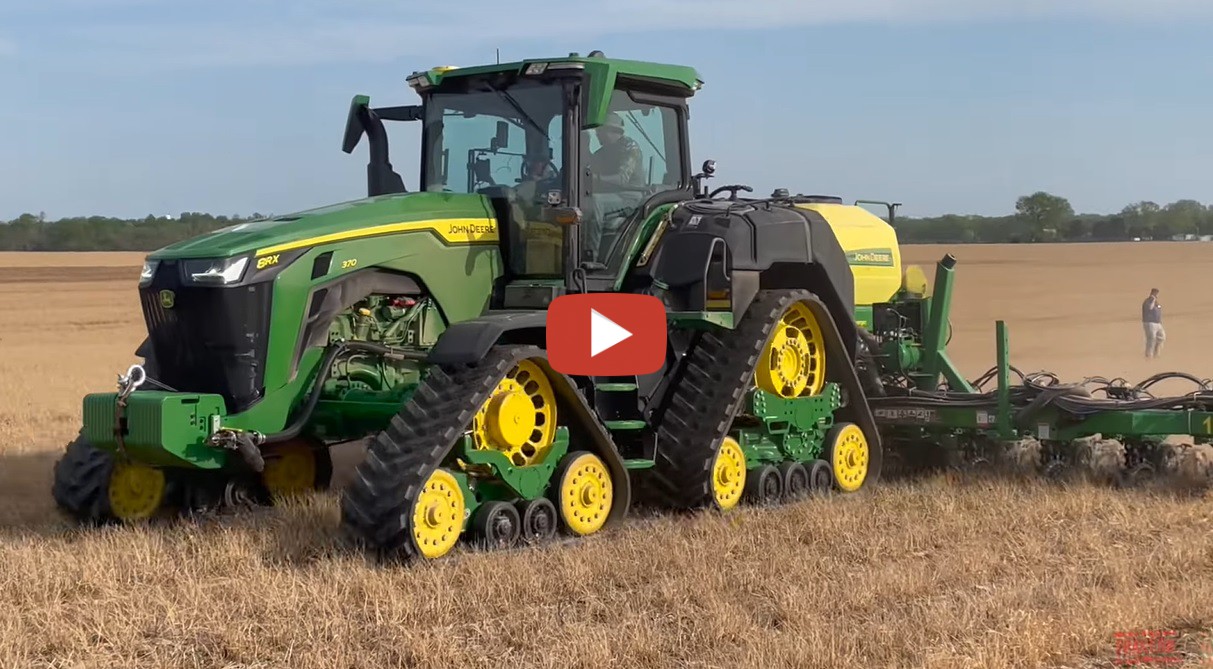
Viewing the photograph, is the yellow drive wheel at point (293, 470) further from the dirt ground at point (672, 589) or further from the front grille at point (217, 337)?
the front grille at point (217, 337)

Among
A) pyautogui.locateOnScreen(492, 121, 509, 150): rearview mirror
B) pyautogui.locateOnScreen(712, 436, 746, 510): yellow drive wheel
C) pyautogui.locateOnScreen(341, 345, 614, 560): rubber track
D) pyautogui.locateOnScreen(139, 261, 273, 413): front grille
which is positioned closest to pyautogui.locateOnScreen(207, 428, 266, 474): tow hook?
pyautogui.locateOnScreen(139, 261, 273, 413): front grille

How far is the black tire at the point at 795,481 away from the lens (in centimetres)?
936

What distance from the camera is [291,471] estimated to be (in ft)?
31.1

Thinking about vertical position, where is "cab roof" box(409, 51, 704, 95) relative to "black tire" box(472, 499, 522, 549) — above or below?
above

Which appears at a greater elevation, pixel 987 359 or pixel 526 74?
pixel 526 74

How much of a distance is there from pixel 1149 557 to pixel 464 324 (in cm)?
376

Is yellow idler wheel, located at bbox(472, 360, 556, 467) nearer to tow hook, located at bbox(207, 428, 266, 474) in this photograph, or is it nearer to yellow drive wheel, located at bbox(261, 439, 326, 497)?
tow hook, located at bbox(207, 428, 266, 474)

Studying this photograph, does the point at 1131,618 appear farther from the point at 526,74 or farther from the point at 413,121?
the point at 413,121

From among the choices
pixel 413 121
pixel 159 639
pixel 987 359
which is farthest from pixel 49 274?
pixel 159 639

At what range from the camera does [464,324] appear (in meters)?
7.68

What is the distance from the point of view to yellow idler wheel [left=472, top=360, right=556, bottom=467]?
761 centimetres

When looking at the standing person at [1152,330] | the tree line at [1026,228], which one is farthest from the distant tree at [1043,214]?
the standing person at [1152,330]

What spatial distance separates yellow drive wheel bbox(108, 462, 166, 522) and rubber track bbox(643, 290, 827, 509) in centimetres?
299

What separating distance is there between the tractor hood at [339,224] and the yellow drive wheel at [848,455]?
2892 mm
